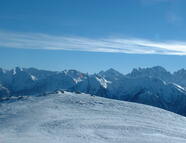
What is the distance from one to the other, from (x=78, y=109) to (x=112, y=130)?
11377 millimetres

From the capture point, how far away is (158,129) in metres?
33.3

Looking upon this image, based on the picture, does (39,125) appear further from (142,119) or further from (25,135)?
(142,119)

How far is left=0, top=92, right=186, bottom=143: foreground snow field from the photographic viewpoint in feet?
92.7

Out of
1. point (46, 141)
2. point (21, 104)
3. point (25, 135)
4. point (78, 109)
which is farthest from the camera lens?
point (21, 104)

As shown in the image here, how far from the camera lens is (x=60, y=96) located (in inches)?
2013

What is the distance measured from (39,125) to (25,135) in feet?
14.7

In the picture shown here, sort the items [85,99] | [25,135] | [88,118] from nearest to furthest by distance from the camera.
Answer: [25,135], [88,118], [85,99]

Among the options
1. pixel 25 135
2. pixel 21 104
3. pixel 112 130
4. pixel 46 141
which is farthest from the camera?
pixel 21 104

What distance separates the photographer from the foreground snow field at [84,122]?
2827cm


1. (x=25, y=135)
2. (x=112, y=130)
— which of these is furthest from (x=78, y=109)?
(x=25, y=135)

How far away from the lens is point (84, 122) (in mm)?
34406

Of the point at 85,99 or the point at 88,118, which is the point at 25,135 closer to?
the point at 88,118

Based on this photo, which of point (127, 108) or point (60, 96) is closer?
point (127, 108)

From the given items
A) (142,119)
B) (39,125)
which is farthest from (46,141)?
(142,119)
